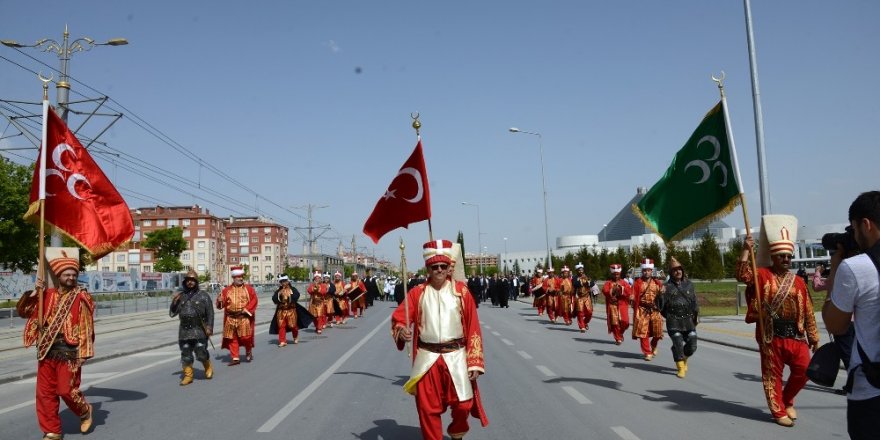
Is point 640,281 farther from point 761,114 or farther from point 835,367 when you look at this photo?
point 835,367

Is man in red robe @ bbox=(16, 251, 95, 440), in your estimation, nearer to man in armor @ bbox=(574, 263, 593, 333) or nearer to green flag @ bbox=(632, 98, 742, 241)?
green flag @ bbox=(632, 98, 742, 241)

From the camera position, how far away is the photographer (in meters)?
3.32

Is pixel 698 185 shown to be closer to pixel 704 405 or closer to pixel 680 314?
pixel 704 405

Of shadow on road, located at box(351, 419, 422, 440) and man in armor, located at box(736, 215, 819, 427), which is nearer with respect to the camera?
shadow on road, located at box(351, 419, 422, 440)

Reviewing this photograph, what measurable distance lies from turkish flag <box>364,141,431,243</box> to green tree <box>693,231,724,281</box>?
160 feet

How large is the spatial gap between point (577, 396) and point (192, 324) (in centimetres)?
633

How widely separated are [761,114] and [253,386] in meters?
10.4

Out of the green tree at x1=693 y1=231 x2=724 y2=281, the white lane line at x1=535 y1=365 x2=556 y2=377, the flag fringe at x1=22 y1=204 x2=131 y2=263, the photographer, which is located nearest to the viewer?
the photographer

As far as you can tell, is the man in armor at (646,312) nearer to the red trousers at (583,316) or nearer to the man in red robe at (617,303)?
the man in red robe at (617,303)

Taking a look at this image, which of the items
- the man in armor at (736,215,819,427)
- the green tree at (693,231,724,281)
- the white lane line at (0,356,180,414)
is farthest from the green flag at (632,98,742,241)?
the green tree at (693,231,724,281)

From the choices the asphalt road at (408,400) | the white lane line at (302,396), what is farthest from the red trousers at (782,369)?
the white lane line at (302,396)

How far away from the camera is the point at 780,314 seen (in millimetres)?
7117

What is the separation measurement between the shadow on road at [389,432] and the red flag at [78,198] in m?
3.84

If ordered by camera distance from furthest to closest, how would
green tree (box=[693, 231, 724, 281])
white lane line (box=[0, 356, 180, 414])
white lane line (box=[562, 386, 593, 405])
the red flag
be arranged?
green tree (box=[693, 231, 724, 281]) < white lane line (box=[0, 356, 180, 414]) < white lane line (box=[562, 386, 593, 405]) < the red flag
